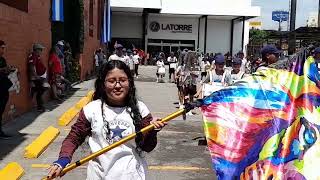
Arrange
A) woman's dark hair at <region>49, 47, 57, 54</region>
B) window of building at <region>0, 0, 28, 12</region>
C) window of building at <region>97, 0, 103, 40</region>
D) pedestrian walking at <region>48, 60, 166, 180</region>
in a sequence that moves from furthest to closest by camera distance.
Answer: window of building at <region>97, 0, 103, 40</region> < woman's dark hair at <region>49, 47, 57, 54</region> < window of building at <region>0, 0, 28, 12</region> < pedestrian walking at <region>48, 60, 166, 180</region>

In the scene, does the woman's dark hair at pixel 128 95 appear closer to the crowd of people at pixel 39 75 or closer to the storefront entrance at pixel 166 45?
the crowd of people at pixel 39 75

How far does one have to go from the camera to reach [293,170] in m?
3.58

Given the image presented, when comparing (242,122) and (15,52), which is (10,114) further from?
(242,122)

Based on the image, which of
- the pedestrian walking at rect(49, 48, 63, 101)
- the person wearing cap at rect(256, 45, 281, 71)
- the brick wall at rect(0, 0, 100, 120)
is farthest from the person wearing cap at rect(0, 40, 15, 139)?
the pedestrian walking at rect(49, 48, 63, 101)

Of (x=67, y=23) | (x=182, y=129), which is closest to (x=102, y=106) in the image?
(x=182, y=129)

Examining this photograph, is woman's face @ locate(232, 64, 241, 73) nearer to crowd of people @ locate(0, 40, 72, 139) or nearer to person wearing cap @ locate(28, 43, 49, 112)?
crowd of people @ locate(0, 40, 72, 139)

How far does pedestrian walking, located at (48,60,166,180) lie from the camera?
342 centimetres

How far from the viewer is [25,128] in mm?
10766

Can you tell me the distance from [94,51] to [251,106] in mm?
27038

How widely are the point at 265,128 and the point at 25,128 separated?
791cm

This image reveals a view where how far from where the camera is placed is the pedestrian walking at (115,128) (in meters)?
3.42

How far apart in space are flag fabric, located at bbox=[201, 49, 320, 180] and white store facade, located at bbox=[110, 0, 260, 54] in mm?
46369

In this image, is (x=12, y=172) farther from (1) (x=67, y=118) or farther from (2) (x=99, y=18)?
(2) (x=99, y=18)

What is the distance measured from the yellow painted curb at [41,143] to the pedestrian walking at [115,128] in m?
5.05
